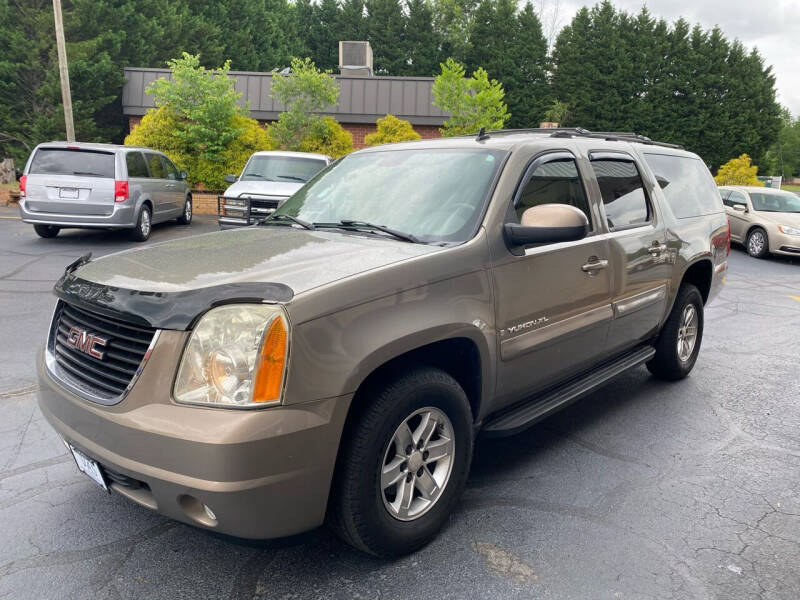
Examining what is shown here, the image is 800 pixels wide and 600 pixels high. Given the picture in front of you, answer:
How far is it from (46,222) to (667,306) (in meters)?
10.5

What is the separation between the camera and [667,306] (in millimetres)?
4883

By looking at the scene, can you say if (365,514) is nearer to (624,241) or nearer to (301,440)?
(301,440)

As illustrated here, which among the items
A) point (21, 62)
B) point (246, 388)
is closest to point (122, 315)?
point (246, 388)

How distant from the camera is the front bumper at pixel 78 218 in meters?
11.4

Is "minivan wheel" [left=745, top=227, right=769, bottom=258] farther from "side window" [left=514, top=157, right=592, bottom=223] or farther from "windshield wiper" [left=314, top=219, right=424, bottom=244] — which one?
"windshield wiper" [left=314, top=219, right=424, bottom=244]

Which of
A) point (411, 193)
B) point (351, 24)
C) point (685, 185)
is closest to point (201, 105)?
point (685, 185)

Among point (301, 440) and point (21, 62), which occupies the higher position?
point (21, 62)

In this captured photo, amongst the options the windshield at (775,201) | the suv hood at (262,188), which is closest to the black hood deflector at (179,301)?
the suv hood at (262,188)

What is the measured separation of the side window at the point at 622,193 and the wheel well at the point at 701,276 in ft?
3.28

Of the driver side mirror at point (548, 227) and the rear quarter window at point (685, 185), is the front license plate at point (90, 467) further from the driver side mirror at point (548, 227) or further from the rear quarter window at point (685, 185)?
the rear quarter window at point (685, 185)

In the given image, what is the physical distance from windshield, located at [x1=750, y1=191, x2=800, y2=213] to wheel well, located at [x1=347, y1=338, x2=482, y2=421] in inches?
566

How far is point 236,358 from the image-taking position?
7.59 ft

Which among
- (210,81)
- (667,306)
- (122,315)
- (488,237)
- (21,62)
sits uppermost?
(21,62)

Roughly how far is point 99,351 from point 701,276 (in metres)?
4.73
